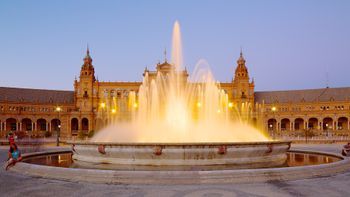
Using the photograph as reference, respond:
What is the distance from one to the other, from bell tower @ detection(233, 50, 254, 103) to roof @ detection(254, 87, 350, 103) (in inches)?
202

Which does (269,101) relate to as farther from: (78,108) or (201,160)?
(201,160)

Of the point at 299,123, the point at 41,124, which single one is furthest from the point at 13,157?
the point at 299,123

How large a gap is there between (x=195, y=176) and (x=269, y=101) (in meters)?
104

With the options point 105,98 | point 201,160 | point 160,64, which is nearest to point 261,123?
point 160,64

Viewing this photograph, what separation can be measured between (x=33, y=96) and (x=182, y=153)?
333ft

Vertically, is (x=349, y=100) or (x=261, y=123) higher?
(x=349, y=100)

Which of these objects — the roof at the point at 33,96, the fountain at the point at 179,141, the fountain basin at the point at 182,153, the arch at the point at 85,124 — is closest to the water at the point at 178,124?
the fountain at the point at 179,141

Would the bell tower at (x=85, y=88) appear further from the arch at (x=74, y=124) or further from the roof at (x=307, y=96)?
the roof at (x=307, y=96)

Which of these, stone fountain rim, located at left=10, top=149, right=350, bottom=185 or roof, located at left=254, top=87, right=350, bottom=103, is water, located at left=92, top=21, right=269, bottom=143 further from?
roof, located at left=254, top=87, right=350, bottom=103

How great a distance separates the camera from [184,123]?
26.5m

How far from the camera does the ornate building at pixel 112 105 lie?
100750 millimetres

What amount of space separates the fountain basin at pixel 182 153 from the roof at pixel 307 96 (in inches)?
3808

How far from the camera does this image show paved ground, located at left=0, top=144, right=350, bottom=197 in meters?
12.2

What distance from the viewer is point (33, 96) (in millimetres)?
108625
